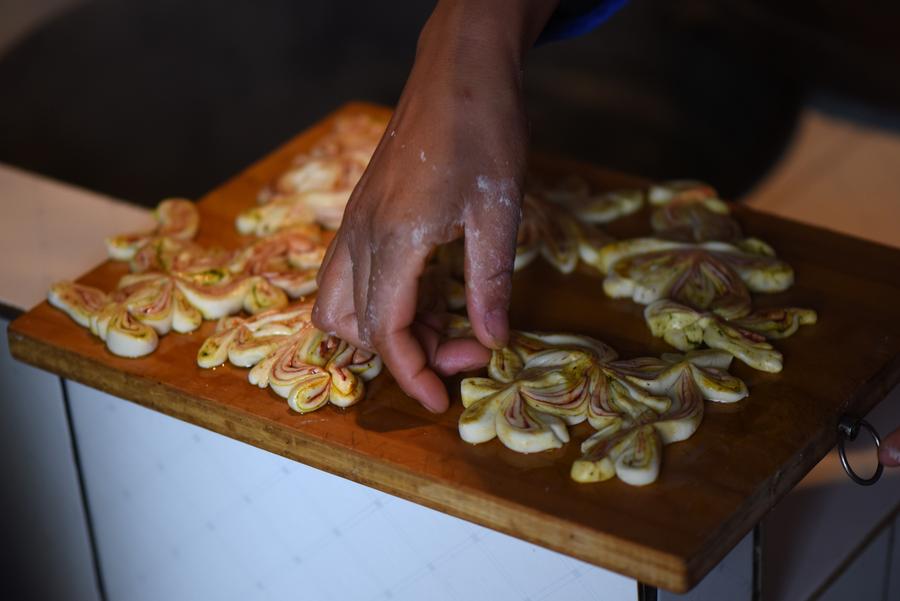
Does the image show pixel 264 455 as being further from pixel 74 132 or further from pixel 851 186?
pixel 74 132

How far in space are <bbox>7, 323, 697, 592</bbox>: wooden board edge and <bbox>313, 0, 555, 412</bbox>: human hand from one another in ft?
0.37

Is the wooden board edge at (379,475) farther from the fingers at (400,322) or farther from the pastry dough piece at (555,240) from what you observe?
the pastry dough piece at (555,240)

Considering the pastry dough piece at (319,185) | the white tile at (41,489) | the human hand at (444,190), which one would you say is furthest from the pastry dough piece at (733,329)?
the white tile at (41,489)

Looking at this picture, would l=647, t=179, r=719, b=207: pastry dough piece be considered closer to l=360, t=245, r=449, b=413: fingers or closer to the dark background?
l=360, t=245, r=449, b=413: fingers

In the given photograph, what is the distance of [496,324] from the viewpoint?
129 centimetres

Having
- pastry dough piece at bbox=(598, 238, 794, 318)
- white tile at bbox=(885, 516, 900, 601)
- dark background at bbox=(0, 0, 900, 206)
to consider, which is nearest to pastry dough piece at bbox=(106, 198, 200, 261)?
pastry dough piece at bbox=(598, 238, 794, 318)

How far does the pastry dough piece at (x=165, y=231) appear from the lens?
1.67 metres

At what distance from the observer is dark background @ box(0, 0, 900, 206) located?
313 centimetres

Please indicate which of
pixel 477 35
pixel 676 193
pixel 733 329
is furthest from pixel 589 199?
pixel 477 35

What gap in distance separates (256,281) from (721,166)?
1.81 m

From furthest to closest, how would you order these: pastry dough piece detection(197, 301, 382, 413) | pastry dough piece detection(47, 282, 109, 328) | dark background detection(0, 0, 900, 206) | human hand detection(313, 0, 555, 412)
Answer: dark background detection(0, 0, 900, 206) < pastry dough piece detection(47, 282, 109, 328) < pastry dough piece detection(197, 301, 382, 413) < human hand detection(313, 0, 555, 412)

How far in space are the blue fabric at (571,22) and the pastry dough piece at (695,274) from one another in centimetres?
31

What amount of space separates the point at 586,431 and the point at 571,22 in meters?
0.61

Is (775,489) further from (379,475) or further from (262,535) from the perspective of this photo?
(262,535)
